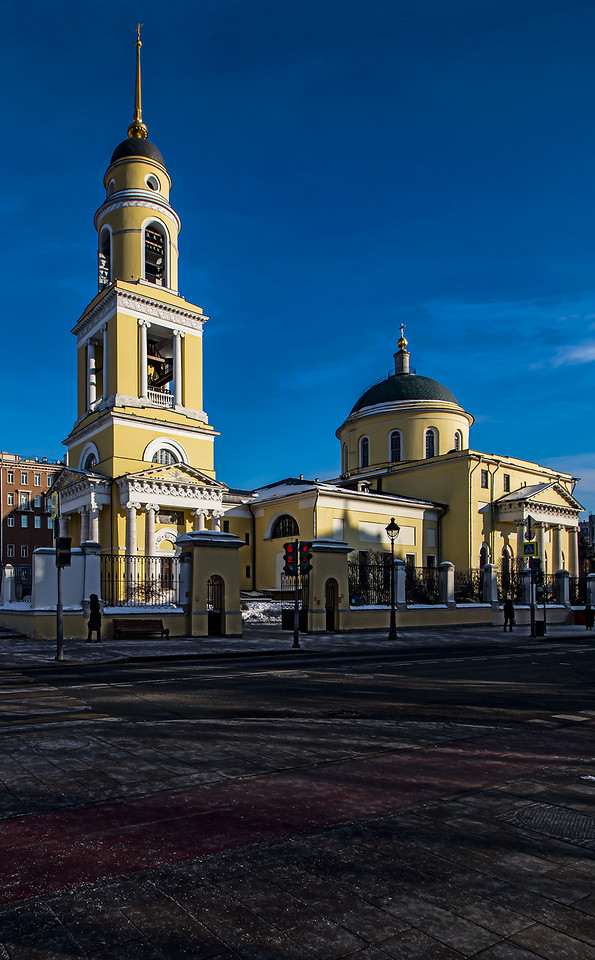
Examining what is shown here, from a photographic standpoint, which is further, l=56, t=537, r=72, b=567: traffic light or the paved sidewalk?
the paved sidewalk

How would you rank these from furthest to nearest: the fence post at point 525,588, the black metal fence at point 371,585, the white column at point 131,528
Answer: the fence post at point 525,588
the white column at point 131,528
the black metal fence at point 371,585

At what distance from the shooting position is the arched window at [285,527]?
43.9 metres

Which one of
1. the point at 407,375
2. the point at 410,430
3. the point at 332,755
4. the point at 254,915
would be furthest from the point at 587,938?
the point at 407,375

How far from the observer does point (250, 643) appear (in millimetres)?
23219

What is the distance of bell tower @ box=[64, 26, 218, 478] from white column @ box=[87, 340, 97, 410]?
0.06 metres

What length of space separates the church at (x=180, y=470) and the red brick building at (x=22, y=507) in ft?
131

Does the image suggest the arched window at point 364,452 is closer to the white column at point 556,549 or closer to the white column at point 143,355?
the white column at point 556,549

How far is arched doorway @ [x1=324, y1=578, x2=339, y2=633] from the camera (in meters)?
28.6

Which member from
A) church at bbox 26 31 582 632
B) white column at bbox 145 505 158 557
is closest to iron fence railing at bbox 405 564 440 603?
church at bbox 26 31 582 632

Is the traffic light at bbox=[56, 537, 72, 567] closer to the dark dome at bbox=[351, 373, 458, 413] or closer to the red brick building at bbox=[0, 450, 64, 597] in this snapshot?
the dark dome at bbox=[351, 373, 458, 413]

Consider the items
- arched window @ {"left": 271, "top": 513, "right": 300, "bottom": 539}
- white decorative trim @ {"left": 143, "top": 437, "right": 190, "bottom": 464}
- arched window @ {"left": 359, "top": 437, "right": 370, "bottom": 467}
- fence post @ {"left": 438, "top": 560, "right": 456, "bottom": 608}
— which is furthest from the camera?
arched window @ {"left": 359, "top": 437, "right": 370, "bottom": 467}

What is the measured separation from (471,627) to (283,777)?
29715 millimetres

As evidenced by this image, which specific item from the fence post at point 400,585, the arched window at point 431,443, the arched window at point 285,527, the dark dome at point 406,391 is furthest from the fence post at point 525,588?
the dark dome at point 406,391

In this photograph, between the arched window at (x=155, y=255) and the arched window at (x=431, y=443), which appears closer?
the arched window at (x=155, y=255)
